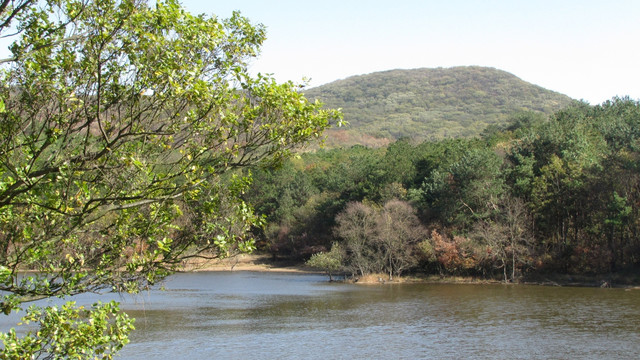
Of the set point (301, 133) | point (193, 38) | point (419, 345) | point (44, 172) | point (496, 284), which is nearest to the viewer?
point (44, 172)

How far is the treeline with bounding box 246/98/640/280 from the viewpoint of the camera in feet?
178

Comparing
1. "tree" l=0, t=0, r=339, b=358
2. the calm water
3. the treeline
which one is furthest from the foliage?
the treeline

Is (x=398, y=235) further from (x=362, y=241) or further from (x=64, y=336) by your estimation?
(x=64, y=336)

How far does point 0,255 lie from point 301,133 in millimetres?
4809

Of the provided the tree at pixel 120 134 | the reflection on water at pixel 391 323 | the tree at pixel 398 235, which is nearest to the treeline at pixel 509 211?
the tree at pixel 398 235

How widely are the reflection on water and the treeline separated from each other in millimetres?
5382

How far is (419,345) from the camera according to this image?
28.5 metres

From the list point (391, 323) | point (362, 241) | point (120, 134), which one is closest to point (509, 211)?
point (362, 241)

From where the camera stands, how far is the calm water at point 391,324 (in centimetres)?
2702

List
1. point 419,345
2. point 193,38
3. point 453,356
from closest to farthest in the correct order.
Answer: point 193,38 < point 453,356 < point 419,345

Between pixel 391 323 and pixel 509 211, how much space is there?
25.7m

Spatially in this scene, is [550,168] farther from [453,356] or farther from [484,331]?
[453,356]

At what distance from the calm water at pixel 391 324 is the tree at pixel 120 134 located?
10.8 m

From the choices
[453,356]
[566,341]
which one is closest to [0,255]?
[453,356]
